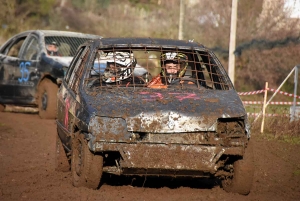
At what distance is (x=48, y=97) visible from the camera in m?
13.5

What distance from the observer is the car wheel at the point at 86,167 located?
6199mm

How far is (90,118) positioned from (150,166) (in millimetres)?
731

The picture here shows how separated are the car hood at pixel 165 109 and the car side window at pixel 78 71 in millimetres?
767

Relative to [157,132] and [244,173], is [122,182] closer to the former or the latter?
[157,132]

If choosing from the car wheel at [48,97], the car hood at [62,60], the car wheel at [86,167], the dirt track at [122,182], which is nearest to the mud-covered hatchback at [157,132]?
the car wheel at [86,167]

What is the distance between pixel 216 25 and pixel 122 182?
17894 mm

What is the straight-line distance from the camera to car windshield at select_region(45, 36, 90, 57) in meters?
13.9

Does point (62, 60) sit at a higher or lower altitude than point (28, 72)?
higher

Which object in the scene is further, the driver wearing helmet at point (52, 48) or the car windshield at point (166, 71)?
the driver wearing helmet at point (52, 48)

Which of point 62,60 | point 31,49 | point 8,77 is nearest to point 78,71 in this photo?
point 62,60

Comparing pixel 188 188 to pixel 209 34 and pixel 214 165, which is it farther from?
pixel 209 34

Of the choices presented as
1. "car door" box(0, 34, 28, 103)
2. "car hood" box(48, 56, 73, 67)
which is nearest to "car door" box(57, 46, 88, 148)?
"car hood" box(48, 56, 73, 67)

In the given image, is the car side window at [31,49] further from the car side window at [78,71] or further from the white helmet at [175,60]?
the white helmet at [175,60]

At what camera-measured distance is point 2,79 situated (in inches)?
571
